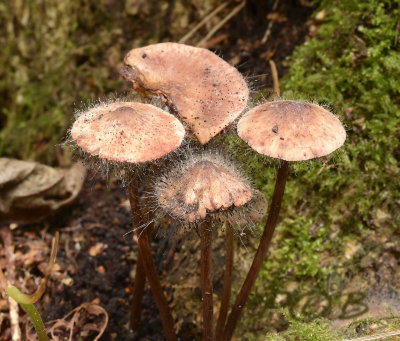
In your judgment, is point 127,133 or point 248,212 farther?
point 248,212

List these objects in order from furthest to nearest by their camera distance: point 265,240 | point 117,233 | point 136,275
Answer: point 117,233, point 136,275, point 265,240

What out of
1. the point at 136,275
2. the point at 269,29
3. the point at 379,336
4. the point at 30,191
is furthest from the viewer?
the point at 269,29

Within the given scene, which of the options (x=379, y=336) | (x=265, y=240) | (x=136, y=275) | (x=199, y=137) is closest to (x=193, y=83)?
(x=199, y=137)

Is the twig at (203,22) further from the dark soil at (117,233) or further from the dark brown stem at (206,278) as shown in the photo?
the dark brown stem at (206,278)

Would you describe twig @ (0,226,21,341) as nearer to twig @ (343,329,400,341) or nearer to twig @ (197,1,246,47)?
twig @ (343,329,400,341)

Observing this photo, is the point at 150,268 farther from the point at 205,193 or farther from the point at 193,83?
the point at 193,83

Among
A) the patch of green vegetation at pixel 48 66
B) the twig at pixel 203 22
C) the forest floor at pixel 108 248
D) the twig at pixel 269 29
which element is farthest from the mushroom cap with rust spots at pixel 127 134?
the patch of green vegetation at pixel 48 66

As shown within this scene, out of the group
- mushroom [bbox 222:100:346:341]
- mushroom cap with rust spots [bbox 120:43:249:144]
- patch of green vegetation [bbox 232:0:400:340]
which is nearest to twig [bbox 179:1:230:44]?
patch of green vegetation [bbox 232:0:400:340]
